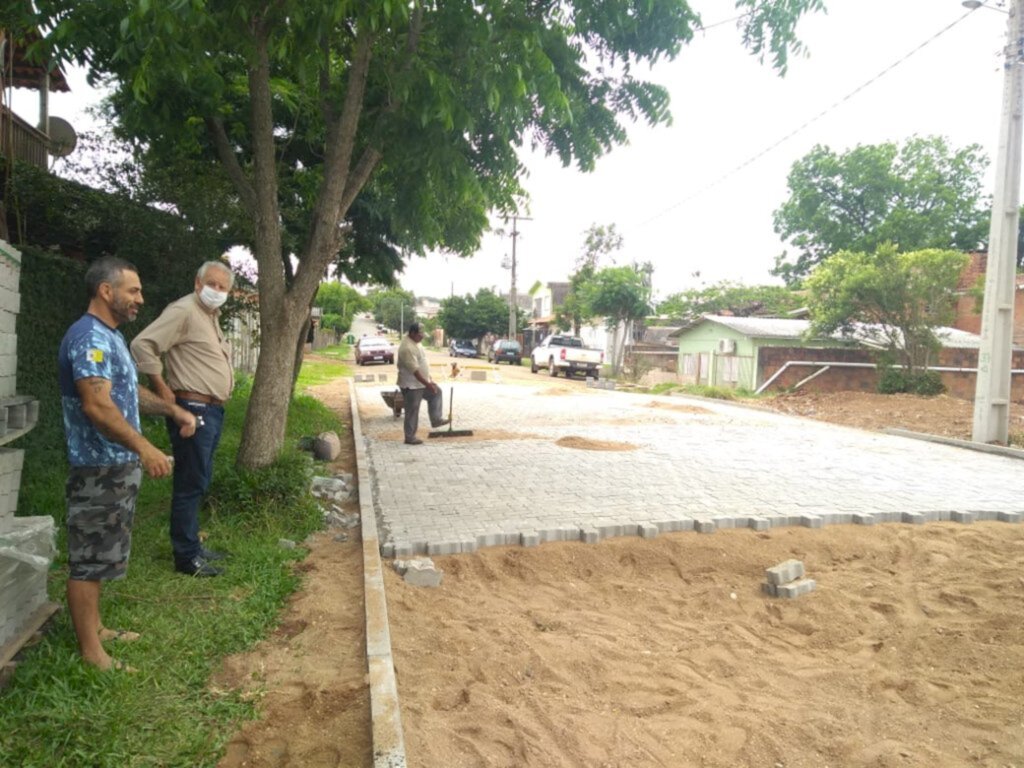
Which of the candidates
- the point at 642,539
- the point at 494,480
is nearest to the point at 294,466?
the point at 494,480

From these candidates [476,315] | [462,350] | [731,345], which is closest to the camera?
[731,345]

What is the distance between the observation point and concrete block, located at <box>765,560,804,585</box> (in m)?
4.60

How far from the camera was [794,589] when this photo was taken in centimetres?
457

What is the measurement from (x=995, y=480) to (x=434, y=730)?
26.4 ft

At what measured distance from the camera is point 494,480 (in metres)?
7.42

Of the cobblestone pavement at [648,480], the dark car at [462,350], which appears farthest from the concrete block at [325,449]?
the dark car at [462,350]

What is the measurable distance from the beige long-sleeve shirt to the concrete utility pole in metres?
11.9

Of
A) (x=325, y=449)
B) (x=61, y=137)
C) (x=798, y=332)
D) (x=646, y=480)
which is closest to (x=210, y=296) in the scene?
(x=325, y=449)

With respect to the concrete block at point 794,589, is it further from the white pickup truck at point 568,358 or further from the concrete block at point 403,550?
the white pickup truck at point 568,358

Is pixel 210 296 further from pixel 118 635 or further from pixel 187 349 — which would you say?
pixel 118 635

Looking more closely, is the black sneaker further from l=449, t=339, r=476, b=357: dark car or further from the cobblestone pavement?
l=449, t=339, r=476, b=357: dark car

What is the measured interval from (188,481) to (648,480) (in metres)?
4.68

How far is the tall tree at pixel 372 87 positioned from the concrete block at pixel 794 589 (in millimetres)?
3643

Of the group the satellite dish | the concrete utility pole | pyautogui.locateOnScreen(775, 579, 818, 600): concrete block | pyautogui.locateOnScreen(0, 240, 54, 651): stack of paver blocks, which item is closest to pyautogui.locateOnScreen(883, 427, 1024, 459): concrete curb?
the concrete utility pole
